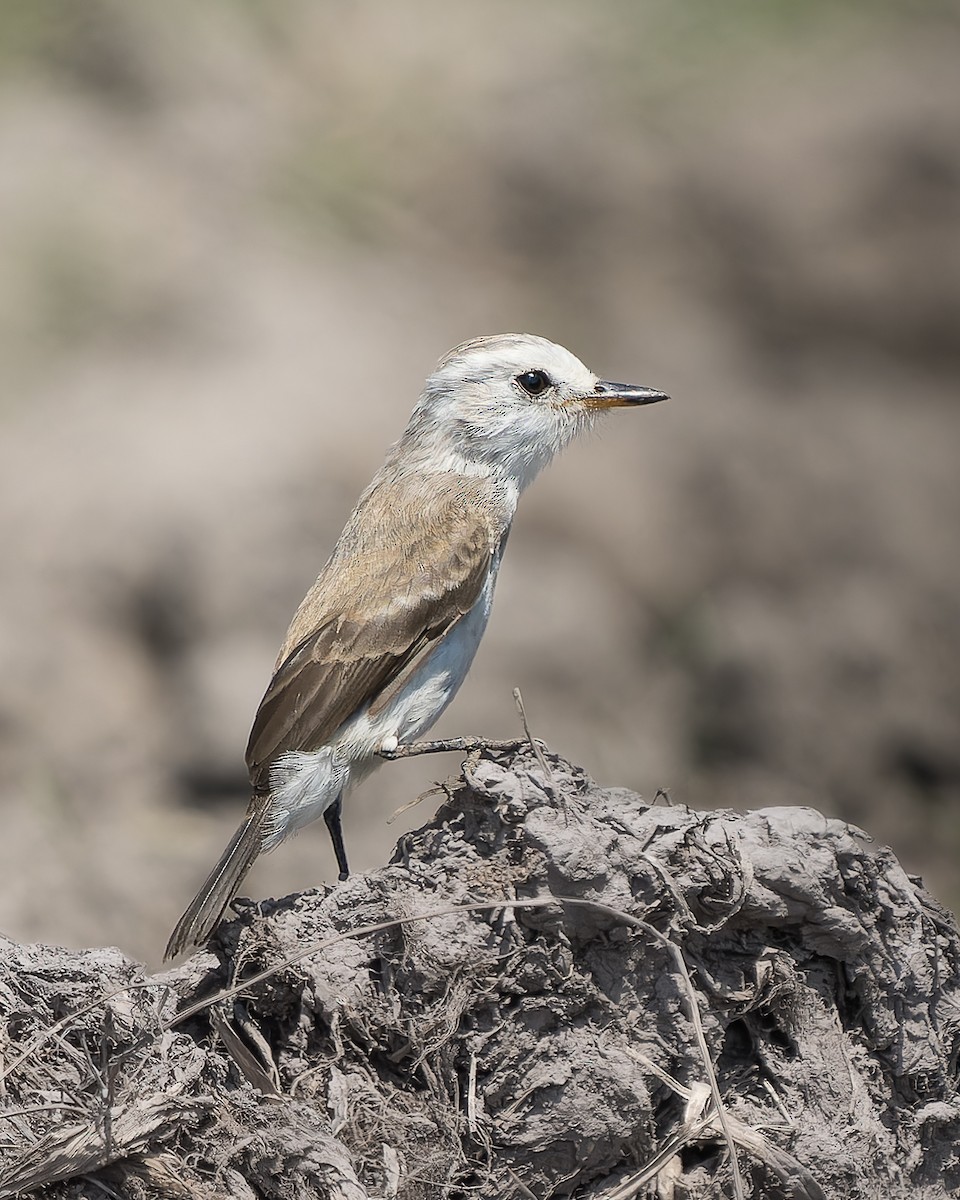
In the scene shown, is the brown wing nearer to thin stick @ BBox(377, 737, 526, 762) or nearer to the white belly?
the white belly

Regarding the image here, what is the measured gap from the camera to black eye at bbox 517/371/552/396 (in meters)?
6.38

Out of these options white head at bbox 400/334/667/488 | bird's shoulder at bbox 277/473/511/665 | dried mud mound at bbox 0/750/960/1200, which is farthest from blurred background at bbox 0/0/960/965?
dried mud mound at bbox 0/750/960/1200

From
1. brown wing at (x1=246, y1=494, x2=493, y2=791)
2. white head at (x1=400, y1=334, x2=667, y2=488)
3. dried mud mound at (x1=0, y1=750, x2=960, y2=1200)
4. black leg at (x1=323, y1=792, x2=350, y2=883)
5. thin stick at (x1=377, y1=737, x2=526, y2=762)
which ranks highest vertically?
white head at (x1=400, y1=334, x2=667, y2=488)

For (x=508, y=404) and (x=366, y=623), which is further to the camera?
(x=508, y=404)

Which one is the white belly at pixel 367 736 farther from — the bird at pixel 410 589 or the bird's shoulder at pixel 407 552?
the bird's shoulder at pixel 407 552

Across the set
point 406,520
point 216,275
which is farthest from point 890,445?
point 406,520

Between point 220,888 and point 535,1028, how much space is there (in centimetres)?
104

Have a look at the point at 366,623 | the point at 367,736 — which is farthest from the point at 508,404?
the point at 367,736

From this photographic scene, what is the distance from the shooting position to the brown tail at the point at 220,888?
433 cm

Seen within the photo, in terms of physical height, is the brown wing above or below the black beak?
below

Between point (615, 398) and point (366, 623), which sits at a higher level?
point (615, 398)

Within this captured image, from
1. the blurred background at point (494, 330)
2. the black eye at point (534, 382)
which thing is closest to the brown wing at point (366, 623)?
the black eye at point (534, 382)

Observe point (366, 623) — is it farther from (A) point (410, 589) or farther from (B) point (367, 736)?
(B) point (367, 736)

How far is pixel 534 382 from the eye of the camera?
639 cm
